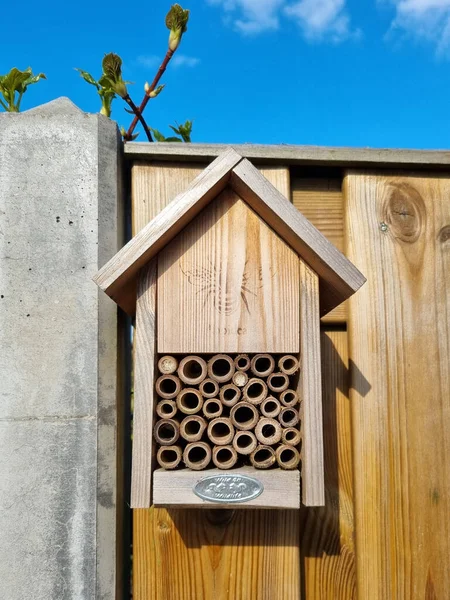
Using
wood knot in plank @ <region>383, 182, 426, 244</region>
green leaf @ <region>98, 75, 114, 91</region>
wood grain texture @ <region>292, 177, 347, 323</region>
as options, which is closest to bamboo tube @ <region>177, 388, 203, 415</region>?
wood grain texture @ <region>292, 177, 347, 323</region>

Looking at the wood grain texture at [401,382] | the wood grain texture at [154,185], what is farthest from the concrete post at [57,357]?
the wood grain texture at [401,382]

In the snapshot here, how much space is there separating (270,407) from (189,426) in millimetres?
182

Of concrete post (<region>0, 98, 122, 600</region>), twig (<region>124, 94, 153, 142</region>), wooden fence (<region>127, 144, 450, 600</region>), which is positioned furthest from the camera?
twig (<region>124, 94, 153, 142</region>)

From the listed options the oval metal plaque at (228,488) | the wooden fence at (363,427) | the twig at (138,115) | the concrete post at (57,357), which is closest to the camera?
the oval metal plaque at (228,488)

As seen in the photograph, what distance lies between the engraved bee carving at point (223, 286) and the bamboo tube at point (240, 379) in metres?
0.14

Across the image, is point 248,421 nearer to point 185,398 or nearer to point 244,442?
point 244,442

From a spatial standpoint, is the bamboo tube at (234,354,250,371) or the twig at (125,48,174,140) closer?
the bamboo tube at (234,354,250,371)

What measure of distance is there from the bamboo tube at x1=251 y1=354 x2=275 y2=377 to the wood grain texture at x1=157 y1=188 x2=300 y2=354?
22 millimetres

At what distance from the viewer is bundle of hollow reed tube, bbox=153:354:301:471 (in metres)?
1.05

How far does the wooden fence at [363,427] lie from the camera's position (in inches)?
50.3

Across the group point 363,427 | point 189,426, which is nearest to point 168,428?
point 189,426

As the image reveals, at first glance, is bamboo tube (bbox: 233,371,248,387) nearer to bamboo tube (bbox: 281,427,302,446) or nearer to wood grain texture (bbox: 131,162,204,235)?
bamboo tube (bbox: 281,427,302,446)

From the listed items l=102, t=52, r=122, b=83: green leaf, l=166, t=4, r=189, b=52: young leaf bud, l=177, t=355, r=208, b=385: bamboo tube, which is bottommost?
l=177, t=355, r=208, b=385: bamboo tube

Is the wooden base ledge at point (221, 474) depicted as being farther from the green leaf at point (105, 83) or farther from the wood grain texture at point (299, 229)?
the green leaf at point (105, 83)
